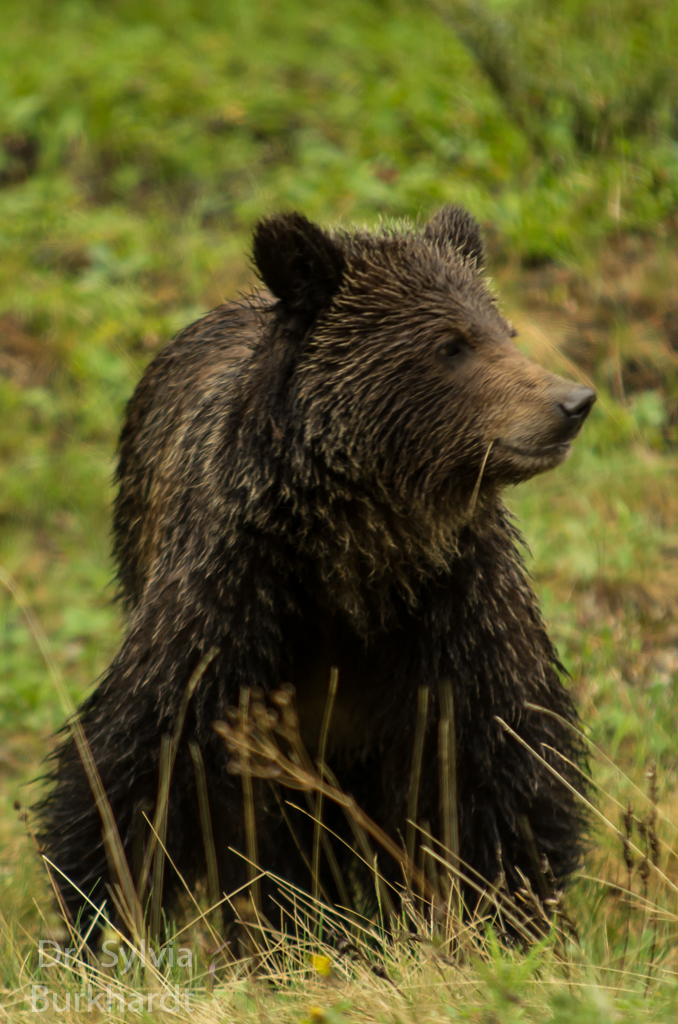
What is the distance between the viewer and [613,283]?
302 inches

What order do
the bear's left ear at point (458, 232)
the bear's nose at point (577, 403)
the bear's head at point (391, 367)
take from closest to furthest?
the bear's nose at point (577, 403)
the bear's head at point (391, 367)
the bear's left ear at point (458, 232)

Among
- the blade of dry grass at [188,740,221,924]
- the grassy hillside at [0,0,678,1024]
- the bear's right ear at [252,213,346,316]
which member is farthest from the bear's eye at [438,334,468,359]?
the blade of dry grass at [188,740,221,924]

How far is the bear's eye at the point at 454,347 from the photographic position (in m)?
3.28

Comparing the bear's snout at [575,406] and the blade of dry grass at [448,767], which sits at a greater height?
the bear's snout at [575,406]

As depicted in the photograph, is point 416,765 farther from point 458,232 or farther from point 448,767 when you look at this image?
point 458,232

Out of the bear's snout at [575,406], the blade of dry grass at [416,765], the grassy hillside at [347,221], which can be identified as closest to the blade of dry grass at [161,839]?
the grassy hillside at [347,221]

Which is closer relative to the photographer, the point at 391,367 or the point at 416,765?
the point at 391,367

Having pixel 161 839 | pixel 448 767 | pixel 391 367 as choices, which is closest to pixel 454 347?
pixel 391 367

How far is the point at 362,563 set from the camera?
11.0 feet

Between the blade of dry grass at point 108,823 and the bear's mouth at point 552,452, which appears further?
the blade of dry grass at point 108,823

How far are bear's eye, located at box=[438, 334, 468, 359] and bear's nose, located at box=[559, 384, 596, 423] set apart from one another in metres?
0.40

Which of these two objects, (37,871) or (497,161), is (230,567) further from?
(497,161)

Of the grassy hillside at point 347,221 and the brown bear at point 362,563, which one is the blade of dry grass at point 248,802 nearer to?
the brown bear at point 362,563

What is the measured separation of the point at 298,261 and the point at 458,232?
581 mm
